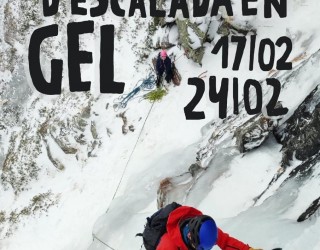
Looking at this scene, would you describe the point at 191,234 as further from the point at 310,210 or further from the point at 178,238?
the point at 310,210

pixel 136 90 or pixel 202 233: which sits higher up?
pixel 202 233

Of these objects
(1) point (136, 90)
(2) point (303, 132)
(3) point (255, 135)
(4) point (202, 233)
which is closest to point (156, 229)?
(4) point (202, 233)

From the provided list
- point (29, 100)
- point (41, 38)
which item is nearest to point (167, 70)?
point (29, 100)

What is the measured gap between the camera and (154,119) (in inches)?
504

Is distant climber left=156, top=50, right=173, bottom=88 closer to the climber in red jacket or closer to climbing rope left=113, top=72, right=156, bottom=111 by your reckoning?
climbing rope left=113, top=72, right=156, bottom=111

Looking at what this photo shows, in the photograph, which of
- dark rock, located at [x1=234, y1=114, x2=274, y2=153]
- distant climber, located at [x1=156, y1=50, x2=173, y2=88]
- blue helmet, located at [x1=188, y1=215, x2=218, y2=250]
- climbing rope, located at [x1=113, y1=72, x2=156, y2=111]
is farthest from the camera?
climbing rope, located at [x1=113, y1=72, x2=156, y2=111]

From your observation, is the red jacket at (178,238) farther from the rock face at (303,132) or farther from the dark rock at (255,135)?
the dark rock at (255,135)

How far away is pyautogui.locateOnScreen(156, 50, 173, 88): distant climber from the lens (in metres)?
12.7

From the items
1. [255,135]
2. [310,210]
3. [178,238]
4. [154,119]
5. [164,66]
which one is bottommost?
[154,119]

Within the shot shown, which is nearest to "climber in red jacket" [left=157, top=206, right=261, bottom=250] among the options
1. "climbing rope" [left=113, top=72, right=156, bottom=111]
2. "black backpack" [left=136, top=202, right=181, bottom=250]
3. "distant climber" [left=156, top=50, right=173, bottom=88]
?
"black backpack" [left=136, top=202, right=181, bottom=250]

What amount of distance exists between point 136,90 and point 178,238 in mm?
10165

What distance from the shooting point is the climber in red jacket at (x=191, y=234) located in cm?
407

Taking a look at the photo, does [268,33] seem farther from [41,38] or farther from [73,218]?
[41,38]

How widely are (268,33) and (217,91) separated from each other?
203cm
